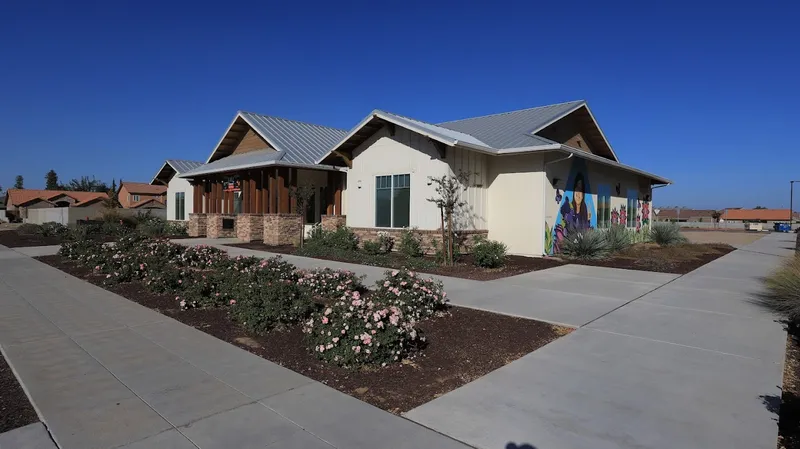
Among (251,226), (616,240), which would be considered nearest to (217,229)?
(251,226)

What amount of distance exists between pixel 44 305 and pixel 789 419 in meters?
10.2

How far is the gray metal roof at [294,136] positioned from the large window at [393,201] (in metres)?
5.79

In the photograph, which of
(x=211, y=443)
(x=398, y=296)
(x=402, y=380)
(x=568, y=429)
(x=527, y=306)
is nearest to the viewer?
(x=211, y=443)

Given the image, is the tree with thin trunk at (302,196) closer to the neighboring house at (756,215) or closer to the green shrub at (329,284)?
the green shrub at (329,284)

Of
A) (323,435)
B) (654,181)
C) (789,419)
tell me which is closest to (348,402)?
(323,435)

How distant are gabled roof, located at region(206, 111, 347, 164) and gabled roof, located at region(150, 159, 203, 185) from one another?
20.6 feet

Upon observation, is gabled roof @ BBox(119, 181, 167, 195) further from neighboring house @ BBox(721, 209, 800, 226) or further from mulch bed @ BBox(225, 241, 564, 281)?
neighboring house @ BBox(721, 209, 800, 226)

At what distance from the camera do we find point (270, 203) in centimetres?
2142

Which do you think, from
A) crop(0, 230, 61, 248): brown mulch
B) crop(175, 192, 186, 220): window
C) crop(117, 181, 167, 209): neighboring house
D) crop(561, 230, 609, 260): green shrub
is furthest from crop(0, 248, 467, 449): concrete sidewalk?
crop(117, 181, 167, 209): neighboring house

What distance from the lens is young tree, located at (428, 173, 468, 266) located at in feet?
42.9

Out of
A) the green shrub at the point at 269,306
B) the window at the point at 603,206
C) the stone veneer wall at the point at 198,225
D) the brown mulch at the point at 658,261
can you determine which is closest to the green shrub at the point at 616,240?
the brown mulch at the point at 658,261

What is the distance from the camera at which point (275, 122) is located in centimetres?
2511

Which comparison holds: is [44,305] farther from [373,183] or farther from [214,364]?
[373,183]

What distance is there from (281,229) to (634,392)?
58.3 ft
